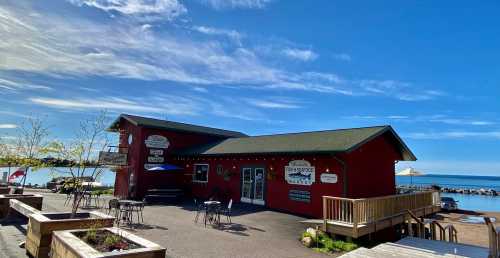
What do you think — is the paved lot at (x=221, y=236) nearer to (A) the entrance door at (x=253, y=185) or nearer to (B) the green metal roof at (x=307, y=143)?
(A) the entrance door at (x=253, y=185)

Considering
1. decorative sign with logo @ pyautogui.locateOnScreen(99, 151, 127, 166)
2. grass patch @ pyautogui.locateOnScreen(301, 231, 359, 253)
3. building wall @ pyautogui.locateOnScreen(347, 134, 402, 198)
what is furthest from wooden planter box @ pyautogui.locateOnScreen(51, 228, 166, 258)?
decorative sign with logo @ pyautogui.locateOnScreen(99, 151, 127, 166)

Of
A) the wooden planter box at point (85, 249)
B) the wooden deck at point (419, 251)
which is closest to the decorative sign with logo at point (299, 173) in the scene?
the wooden deck at point (419, 251)

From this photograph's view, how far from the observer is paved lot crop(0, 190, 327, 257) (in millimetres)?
7895

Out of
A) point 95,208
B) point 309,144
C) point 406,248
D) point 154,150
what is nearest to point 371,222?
point 406,248

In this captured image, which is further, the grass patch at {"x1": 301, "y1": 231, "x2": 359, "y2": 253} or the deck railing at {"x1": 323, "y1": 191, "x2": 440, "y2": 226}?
the deck railing at {"x1": 323, "y1": 191, "x2": 440, "y2": 226}

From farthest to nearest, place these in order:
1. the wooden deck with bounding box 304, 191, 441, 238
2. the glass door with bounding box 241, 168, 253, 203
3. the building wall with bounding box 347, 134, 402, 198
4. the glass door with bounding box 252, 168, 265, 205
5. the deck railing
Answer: the glass door with bounding box 241, 168, 253, 203, the glass door with bounding box 252, 168, 265, 205, the building wall with bounding box 347, 134, 402, 198, the deck railing, the wooden deck with bounding box 304, 191, 441, 238

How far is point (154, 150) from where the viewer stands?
63.2ft

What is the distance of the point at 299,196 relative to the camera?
13.9 m

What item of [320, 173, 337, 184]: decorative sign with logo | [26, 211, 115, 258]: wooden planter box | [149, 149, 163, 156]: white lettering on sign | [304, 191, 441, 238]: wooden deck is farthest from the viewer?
[149, 149, 163, 156]: white lettering on sign

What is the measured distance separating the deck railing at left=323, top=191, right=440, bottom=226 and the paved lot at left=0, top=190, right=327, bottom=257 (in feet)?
4.59

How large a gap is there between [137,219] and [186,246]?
14.4ft

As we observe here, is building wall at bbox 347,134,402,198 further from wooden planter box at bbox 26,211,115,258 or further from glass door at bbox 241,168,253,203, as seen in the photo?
wooden planter box at bbox 26,211,115,258

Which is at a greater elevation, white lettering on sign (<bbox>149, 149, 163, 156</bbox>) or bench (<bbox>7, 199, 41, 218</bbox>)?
white lettering on sign (<bbox>149, 149, 163, 156</bbox>)

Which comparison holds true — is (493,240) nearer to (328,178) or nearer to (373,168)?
(328,178)
